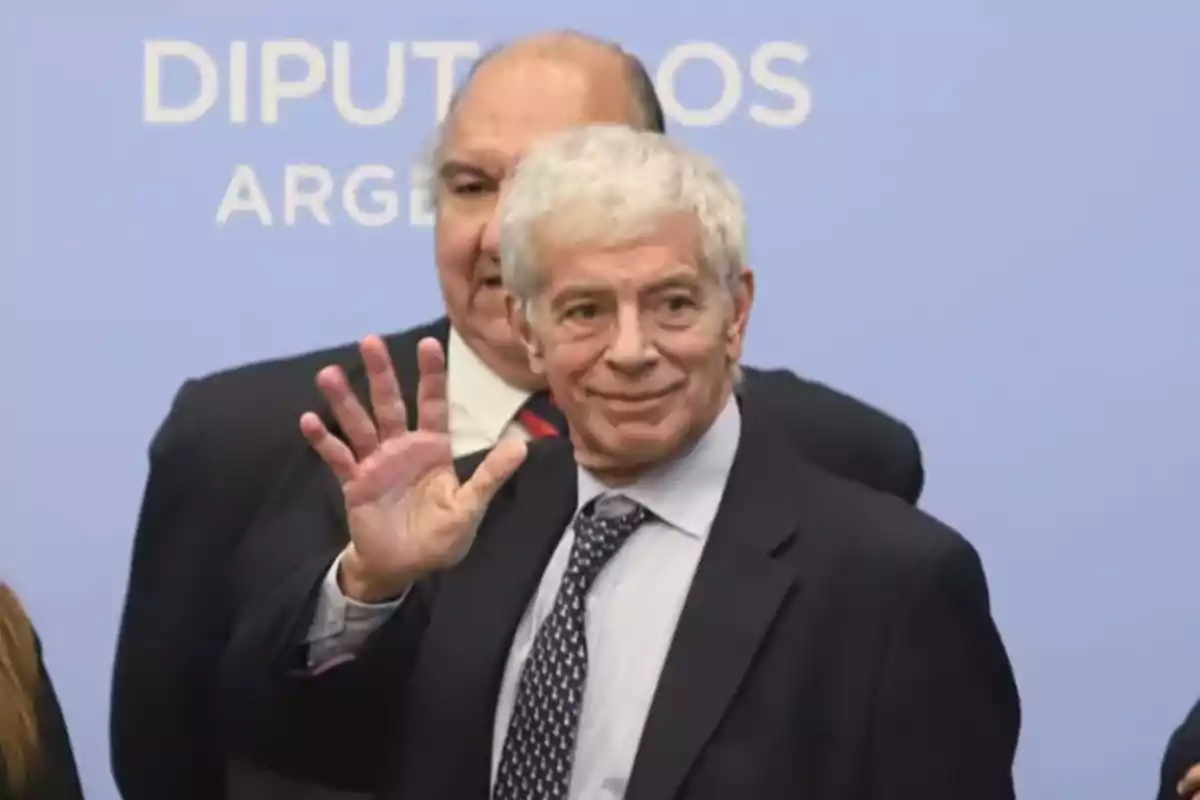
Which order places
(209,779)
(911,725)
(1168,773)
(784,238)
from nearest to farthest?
(911,725) < (1168,773) < (209,779) < (784,238)

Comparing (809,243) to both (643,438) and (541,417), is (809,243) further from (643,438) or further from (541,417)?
(643,438)

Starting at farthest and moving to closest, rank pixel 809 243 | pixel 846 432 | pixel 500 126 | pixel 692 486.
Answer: pixel 809 243 < pixel 846 432 < pixel 500 126 < pixel 692 486

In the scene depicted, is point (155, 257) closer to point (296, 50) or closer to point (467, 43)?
point (296, 50)

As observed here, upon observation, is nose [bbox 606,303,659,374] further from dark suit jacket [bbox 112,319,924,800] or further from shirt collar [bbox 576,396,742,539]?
dark suit jacket [bbox 112,319,924,800]

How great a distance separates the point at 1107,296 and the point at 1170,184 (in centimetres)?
15

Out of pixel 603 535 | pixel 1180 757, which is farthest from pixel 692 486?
pixel 1180 757

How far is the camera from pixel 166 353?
7.48ft

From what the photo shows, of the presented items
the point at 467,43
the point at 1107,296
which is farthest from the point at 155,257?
the point at 1107,296

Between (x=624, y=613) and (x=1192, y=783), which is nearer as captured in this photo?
(x=624, y=613)

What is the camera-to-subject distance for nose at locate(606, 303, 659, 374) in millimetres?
1413

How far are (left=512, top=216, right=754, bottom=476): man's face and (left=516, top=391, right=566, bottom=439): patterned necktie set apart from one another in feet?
1.12

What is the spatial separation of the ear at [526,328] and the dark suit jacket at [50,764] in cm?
71

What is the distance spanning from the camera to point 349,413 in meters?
1.49

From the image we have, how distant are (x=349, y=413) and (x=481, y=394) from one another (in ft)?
1.25
